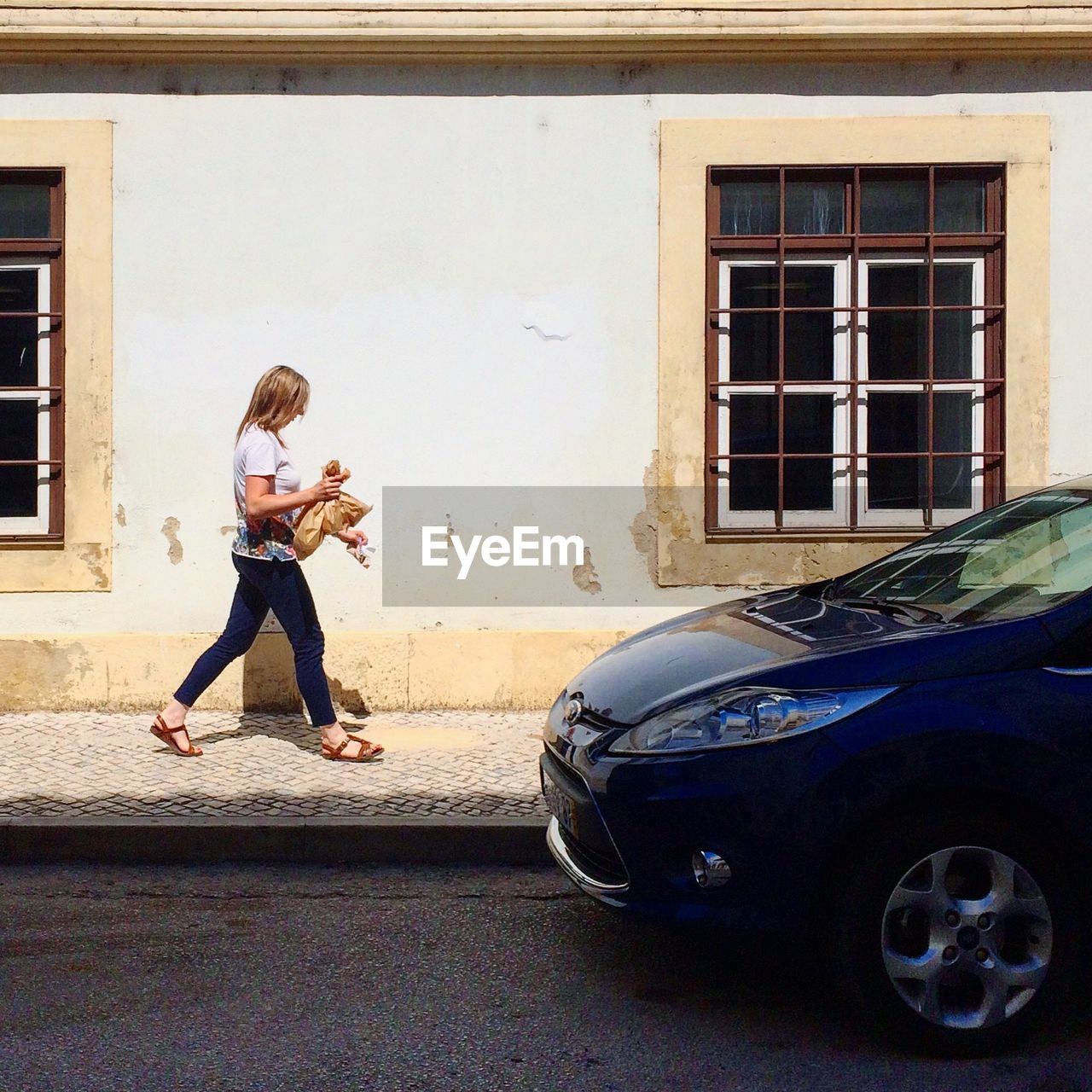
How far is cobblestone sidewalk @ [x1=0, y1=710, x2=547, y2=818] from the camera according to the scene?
5.61 metres

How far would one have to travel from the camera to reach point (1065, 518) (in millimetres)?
4320

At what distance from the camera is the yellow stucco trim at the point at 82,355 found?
300 inches

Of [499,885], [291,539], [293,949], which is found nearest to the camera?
[293,949]

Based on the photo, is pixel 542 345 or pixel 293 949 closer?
pixel 293 949

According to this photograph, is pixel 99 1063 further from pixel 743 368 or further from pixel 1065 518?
pixel 743 368

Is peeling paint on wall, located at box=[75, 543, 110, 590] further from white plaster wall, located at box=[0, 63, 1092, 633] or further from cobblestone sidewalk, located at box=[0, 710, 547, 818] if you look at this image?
cobblestone sidewalk, located at box=[0, 710, 547, 818]

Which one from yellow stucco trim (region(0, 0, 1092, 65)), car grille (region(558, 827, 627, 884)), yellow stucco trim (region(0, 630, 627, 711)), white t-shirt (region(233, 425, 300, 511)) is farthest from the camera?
yellow stucco trim (region(0, 630, 627, 711))

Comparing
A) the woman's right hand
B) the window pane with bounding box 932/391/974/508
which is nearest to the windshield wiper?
the woman's right hand

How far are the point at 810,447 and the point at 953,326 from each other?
3.62 feet

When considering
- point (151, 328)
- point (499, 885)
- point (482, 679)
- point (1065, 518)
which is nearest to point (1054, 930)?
point (1065, 518)

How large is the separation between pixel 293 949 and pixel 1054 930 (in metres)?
2.26

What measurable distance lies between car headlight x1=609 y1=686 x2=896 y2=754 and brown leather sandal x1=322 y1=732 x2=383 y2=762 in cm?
289

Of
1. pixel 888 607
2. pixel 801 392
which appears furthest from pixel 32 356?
pixel 888 607

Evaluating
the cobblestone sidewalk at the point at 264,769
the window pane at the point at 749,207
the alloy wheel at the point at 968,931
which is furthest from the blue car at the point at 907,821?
the window pane at the point at 749,207
